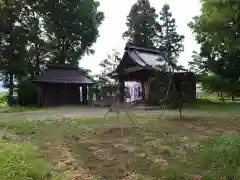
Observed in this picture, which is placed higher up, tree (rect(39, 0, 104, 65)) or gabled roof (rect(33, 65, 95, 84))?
tree (rect(39, 0, 104, 65))

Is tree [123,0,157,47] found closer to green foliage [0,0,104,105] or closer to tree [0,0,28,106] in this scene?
green foliage [0,0,104,105]

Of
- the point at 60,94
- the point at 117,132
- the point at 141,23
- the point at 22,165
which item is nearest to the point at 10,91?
the point at 60,94

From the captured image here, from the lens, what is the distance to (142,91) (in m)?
19.0

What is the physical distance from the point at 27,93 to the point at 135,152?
16.4 m

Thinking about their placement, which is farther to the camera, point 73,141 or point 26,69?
point 26,69

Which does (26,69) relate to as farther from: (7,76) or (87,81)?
(87,81)

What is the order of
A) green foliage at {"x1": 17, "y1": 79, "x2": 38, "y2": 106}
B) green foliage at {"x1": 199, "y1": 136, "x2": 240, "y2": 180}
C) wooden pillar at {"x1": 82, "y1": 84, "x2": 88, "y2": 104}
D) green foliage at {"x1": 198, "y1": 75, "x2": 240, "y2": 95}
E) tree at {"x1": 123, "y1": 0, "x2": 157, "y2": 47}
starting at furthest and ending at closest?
tree at {"x1": 123, "y1": 0, "x2": 157, "y2": 47} → wooden pillar at {"x1": 82, "y1": 84, "x2": 88, "y2": 104} → green foliage at {"x1": 198, "y1": 75, "x2": 240, "y2": 95} → green foliage at {"x1": 17, "y1": 79, "x2": 38, "y2": 106} → green foliage at {"x1": 199, "y1": 136, "x2": 240, "y2": 180}

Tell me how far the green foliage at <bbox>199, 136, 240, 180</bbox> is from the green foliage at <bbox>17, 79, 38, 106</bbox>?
1639 cm

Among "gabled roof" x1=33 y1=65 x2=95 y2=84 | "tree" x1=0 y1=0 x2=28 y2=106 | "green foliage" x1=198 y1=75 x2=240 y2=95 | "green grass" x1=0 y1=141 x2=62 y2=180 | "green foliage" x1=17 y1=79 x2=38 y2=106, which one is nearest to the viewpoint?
"green grass" x1=0 y1=141 x2=62 y2=180

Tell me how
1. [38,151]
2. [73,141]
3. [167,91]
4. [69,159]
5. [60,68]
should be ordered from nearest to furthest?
[69,159] → [38,151] → [73,141] → [167,91] → [60,68]

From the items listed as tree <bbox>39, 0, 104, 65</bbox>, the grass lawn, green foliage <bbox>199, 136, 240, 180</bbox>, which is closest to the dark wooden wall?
tree <bbox>39, 0, 104, 65</bbox>

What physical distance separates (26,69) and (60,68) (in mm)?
2706

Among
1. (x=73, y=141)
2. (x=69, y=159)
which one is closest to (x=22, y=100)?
(x=73, y=141)

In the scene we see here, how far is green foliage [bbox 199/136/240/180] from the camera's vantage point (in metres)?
4.05
